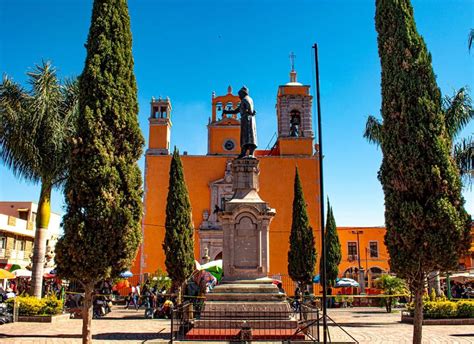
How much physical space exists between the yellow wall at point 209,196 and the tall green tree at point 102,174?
24.4 metres

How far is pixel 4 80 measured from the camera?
14.1 m

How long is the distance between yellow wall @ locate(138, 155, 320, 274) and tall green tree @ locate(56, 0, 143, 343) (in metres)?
24.4

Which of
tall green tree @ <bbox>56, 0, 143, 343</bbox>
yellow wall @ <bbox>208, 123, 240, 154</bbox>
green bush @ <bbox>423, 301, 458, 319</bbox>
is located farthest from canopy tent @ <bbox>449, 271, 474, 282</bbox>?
tall green tree @ <bbox>56, 0, 143, 343</bbox>

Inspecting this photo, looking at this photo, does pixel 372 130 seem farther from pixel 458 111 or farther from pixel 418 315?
pixel 418 315

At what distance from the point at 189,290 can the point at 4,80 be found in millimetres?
8922

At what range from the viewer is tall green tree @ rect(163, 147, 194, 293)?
20.6 meters

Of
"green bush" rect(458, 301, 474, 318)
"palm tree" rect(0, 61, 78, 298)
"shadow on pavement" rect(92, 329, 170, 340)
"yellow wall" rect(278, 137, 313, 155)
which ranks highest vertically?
"yellow wall" rect(278, 137, 313, 155)

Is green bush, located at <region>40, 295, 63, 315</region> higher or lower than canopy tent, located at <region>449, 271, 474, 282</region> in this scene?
lower

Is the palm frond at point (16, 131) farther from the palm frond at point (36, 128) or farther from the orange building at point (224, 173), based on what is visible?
the orange building at point (224, 173)

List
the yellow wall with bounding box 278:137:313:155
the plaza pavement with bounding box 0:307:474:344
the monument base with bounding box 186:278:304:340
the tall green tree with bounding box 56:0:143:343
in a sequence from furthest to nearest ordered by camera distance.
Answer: the yellow wall with bounding box 278:137:313:155
the plaza pavement with bounding box 0:307:474:344
the monument base with bounding box 186:278:304:340
the tall green tree with bounding box 56:0:143:343

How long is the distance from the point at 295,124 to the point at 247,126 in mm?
21711

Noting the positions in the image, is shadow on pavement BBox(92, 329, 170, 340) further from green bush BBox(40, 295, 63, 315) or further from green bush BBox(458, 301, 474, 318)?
green bush BBox(458, 301, 474, 318)

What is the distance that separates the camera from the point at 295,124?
35.7 meters

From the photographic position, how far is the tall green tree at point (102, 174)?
28.2 ft
